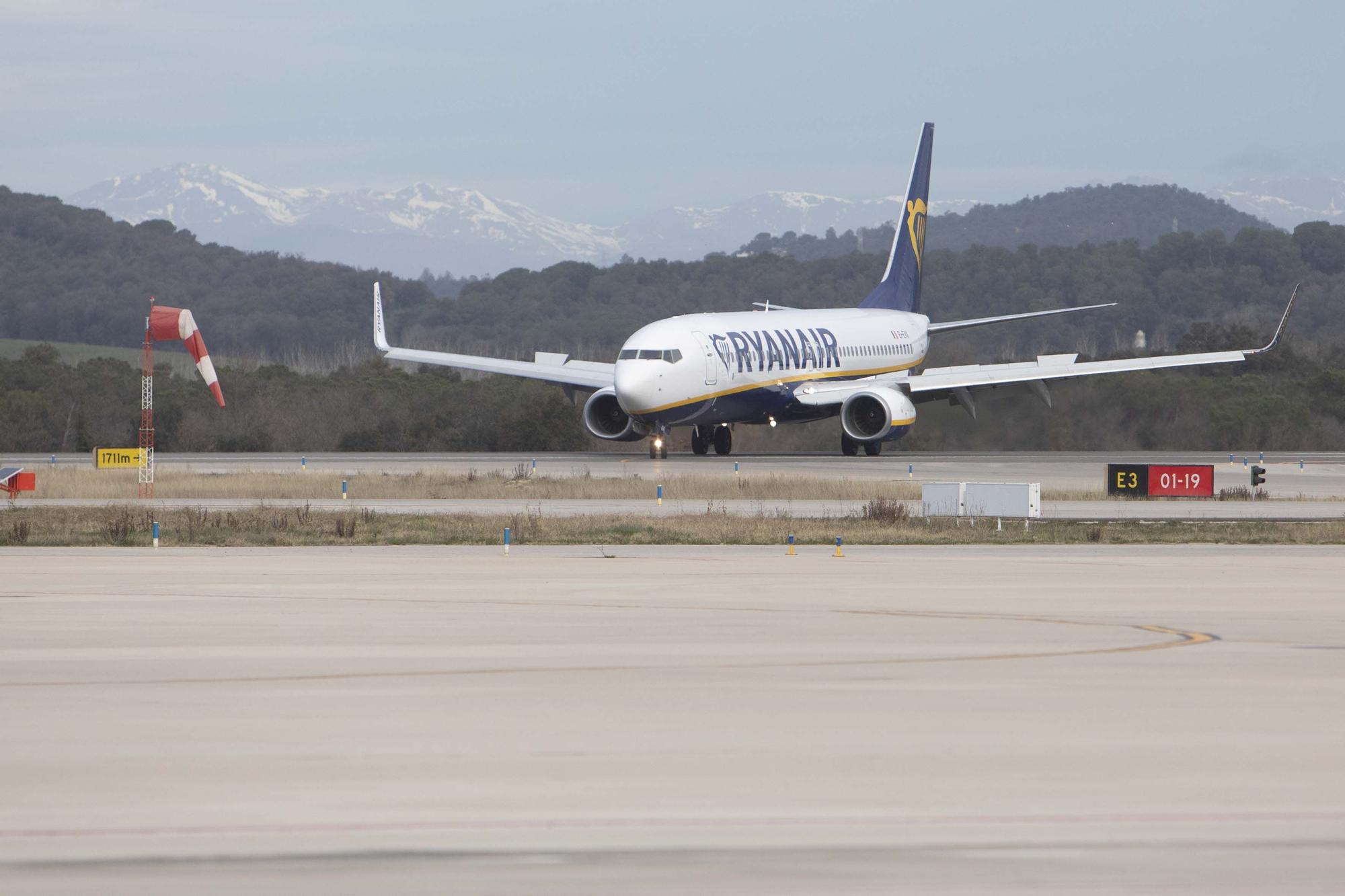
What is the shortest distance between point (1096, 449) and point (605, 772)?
5483 cm

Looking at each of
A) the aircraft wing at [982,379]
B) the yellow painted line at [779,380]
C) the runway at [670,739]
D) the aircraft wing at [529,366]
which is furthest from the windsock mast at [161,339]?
the aircraft wing at [982,379]

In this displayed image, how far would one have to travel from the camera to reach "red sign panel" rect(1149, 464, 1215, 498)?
38125 millimetres

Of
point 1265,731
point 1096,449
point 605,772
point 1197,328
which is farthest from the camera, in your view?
point 1197,328

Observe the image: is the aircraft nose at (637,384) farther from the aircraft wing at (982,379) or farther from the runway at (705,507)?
the runway at (705,507)

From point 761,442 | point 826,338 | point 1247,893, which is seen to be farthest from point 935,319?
point 1247,893

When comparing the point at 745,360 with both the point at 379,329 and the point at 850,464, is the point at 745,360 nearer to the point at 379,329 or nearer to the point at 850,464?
the point at 850,464

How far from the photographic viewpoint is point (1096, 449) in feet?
207

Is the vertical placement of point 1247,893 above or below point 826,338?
below

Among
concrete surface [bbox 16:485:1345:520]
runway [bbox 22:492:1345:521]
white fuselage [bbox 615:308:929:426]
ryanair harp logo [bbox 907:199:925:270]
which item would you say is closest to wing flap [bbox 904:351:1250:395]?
white fuselage [bbox 615:308:929:426]

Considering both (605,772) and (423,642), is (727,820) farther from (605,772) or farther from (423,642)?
(423,642)

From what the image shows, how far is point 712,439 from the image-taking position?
56.2 metres

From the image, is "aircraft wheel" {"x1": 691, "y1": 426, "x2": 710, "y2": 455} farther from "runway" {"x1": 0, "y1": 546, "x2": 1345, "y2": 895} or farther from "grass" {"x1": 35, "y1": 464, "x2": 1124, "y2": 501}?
"runway" {"x1": 0, "y1": 546, "x2": 1345, "y2": 895}

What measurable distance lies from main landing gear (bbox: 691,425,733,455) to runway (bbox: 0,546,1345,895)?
34221 mm

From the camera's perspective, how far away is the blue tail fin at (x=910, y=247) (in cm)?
6353
